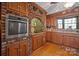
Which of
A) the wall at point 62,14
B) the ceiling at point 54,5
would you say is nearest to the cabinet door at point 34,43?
the wall at point 62,14

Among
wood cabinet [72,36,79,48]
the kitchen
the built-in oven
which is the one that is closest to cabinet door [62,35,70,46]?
the kitchen

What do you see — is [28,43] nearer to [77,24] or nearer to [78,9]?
[77,24]

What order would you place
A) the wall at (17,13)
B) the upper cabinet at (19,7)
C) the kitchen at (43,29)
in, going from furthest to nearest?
the kitchen at (43,29) < the upper cabinet at (19,7) < the wall at (17,13)

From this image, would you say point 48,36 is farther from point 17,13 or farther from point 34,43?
point 17,13

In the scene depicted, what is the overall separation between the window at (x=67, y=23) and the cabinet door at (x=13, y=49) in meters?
0.89

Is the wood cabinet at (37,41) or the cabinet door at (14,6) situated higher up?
the cabinet door at (14,6)

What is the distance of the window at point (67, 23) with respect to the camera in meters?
1.96

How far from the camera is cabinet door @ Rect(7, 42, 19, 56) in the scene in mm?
1773

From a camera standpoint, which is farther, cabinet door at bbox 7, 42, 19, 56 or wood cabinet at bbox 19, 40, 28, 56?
wood cabinet at bbox 19, 40, 28, 56

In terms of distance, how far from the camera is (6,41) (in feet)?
5.66

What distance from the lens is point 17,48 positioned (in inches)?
76.0

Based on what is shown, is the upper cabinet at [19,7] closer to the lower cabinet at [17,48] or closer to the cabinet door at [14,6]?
the cabinet door at [14,6]

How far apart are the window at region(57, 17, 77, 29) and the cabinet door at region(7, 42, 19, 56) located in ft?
2.91

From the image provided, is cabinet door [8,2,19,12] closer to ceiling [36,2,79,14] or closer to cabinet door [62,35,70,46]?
ceiling [36,2,79,14]
